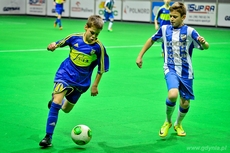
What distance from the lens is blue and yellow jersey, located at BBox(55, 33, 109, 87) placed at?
800cm

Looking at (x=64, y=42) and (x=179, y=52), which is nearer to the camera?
(x=64, y=42)

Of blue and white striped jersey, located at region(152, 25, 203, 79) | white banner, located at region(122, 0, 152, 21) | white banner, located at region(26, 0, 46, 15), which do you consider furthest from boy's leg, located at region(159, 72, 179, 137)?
white banner, located at region(26, 0, 46, 15)

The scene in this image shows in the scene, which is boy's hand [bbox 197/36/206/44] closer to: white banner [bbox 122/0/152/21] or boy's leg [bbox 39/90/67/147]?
boy's leg [bbox 39/90/67/147]

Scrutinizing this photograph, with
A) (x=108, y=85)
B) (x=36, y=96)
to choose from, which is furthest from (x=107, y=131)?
(x=108, y=85)

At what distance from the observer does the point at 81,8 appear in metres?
40.2

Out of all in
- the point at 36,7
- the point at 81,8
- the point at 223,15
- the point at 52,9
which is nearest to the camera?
the point at 223,15

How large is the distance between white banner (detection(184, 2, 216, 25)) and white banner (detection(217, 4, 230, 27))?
1.04 feet

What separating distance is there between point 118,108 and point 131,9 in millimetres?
27816

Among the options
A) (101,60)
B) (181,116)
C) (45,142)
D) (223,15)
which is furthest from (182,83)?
(223,15)

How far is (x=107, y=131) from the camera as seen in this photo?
8.86m

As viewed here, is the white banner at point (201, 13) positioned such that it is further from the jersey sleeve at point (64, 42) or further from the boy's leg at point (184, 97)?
the jersey sleeve at point (64, 42)

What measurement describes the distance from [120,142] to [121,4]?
3069 centimetres

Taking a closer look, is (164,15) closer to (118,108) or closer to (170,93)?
(118,108)

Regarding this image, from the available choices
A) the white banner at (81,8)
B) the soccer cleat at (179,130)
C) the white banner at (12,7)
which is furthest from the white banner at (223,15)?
the soccer cleat at (179,130)
